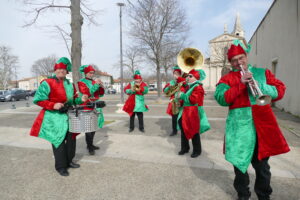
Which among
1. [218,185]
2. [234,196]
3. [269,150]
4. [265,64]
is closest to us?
[269,150]

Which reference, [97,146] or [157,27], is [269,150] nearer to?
[97,146]

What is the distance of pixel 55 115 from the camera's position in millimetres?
3484

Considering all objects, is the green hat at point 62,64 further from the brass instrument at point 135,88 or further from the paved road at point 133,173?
the brass instrument at point 135,88

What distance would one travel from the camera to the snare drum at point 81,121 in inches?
133

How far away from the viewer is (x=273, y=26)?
41.6 ft

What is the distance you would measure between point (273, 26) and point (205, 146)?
1122cm

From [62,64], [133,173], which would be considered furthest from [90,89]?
[133,173]

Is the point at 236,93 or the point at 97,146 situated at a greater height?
the point at 236,93

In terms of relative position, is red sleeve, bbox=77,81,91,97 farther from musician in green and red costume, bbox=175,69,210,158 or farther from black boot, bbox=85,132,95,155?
musician in green and red costume, bbox=175,69,210,158

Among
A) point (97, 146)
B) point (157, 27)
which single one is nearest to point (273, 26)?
point (157, 27)

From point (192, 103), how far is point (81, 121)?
196 centimetres

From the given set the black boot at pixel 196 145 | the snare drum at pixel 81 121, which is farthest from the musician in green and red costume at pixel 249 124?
the snare drum at pixel 81 121

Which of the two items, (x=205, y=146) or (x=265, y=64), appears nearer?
(x=205, y=146)

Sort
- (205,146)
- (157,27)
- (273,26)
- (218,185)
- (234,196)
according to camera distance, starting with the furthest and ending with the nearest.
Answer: (157,27)
(273,26)
(205,146)
(218,185)
(234,196)
